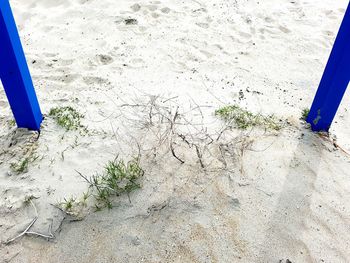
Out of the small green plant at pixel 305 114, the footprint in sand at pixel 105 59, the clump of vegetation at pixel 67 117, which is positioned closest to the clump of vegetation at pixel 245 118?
the small green plant at pixel 305 114

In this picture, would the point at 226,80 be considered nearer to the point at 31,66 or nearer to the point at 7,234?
the point at 31,66

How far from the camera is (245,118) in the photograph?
122 inches

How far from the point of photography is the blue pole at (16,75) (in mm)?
2322

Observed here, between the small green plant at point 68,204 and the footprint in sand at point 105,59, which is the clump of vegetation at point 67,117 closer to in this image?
the small green plant at point 68,204

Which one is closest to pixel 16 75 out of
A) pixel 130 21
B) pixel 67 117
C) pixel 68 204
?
pixel 67 117

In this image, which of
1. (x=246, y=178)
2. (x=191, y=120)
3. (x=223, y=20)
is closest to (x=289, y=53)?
→ (x=223, y=20)

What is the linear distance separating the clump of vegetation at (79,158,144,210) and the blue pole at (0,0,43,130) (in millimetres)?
699

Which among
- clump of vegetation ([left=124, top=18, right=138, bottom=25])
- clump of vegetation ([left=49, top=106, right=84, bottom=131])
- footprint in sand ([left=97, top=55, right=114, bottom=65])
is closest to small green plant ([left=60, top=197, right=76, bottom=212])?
clump of vegetation ([left=49, top=106, right=84, bottom=131])

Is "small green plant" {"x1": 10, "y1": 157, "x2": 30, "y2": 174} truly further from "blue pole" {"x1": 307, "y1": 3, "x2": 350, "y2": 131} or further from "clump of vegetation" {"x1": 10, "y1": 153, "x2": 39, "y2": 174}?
"blue pole" {"x1": 307, "y1": 3, "x2": 350, "y2": 131}

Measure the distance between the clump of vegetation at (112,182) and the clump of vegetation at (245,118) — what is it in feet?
3.06

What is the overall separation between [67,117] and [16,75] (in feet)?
1.95

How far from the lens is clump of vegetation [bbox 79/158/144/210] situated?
242 centimetres

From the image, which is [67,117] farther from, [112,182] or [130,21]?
[130,21]

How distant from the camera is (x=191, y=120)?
307 centimetres
